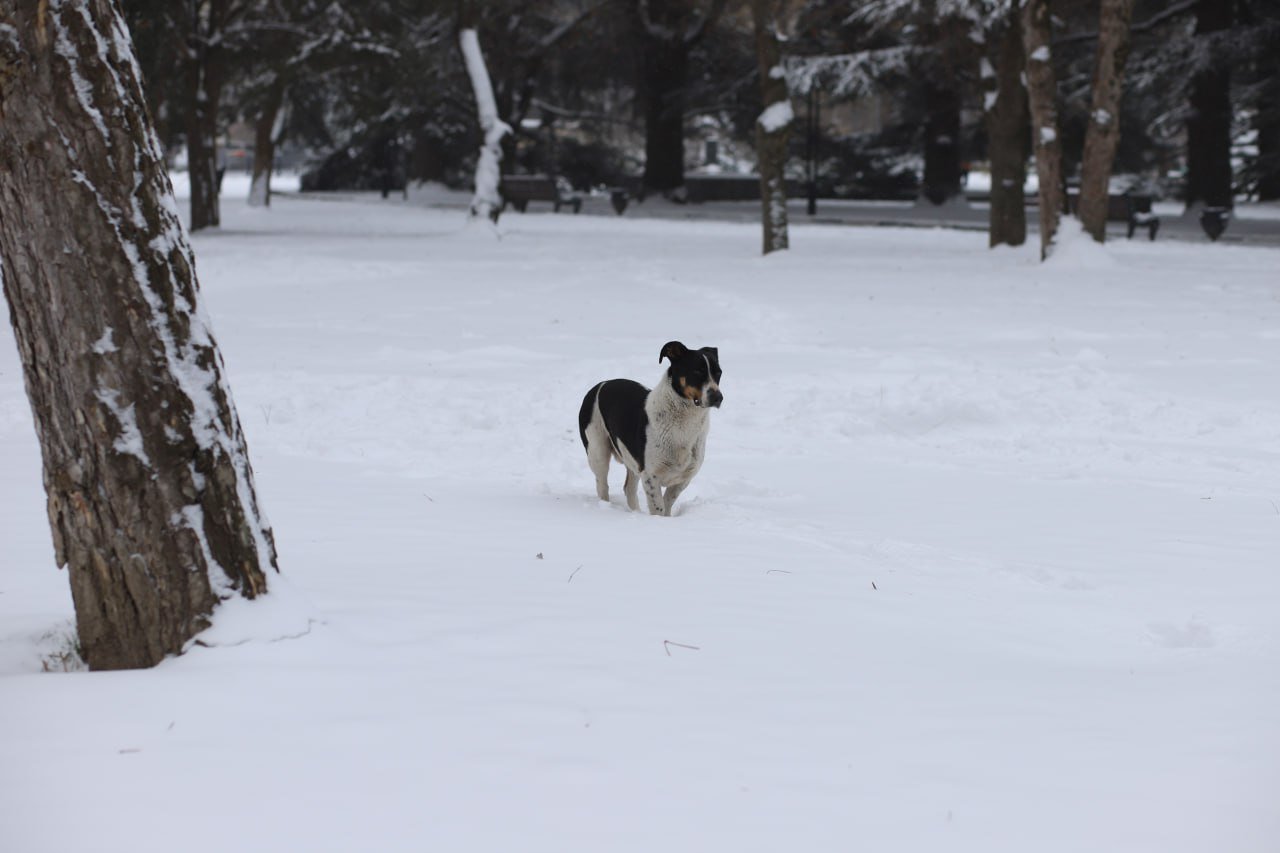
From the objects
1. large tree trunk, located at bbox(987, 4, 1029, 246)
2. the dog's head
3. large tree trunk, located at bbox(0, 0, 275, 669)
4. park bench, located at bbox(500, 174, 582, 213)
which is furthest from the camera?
park bench, located at bbox(500, 174, 582, 213)

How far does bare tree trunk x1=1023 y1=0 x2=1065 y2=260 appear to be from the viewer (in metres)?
22.0

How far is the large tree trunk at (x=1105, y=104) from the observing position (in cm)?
2178

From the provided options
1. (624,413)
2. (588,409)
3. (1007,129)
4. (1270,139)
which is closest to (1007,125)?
(1007,129)

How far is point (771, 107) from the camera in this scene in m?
24.4

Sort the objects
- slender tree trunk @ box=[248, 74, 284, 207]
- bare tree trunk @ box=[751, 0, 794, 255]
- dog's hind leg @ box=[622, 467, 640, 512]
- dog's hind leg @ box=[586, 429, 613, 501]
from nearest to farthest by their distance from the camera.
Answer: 1. dog's hind leg @ box=[622, 467, 640, 512]
2. dog's hind leg @ box=[586, 429, 613, 501]
3. bare tree trunk @ box=[751, 0, 794, 255]
4. slender tree trunk @ box=[248, 74, 284, 207]

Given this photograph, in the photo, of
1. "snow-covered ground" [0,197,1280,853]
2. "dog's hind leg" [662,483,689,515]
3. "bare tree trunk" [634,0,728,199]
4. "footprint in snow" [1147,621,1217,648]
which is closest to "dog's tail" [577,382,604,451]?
"snow-covered ground" [0,197,1280,853]

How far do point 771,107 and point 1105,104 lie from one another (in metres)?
5.74

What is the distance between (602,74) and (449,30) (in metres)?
5.85

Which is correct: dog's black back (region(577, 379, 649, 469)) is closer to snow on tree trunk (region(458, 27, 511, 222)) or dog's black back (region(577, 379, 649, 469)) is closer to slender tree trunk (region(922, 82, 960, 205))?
snow on tree trunk (region(458, 27, 511, 222))

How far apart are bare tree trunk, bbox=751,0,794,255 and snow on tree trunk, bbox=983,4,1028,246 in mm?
4265

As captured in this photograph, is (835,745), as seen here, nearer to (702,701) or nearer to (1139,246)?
(702,701)

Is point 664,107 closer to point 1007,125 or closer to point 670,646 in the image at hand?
point 1007,125

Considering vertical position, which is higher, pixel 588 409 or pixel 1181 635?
pixel 588 409

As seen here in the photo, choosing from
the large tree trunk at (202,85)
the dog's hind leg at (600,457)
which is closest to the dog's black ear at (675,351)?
the dog's hind leg at (600,457)
